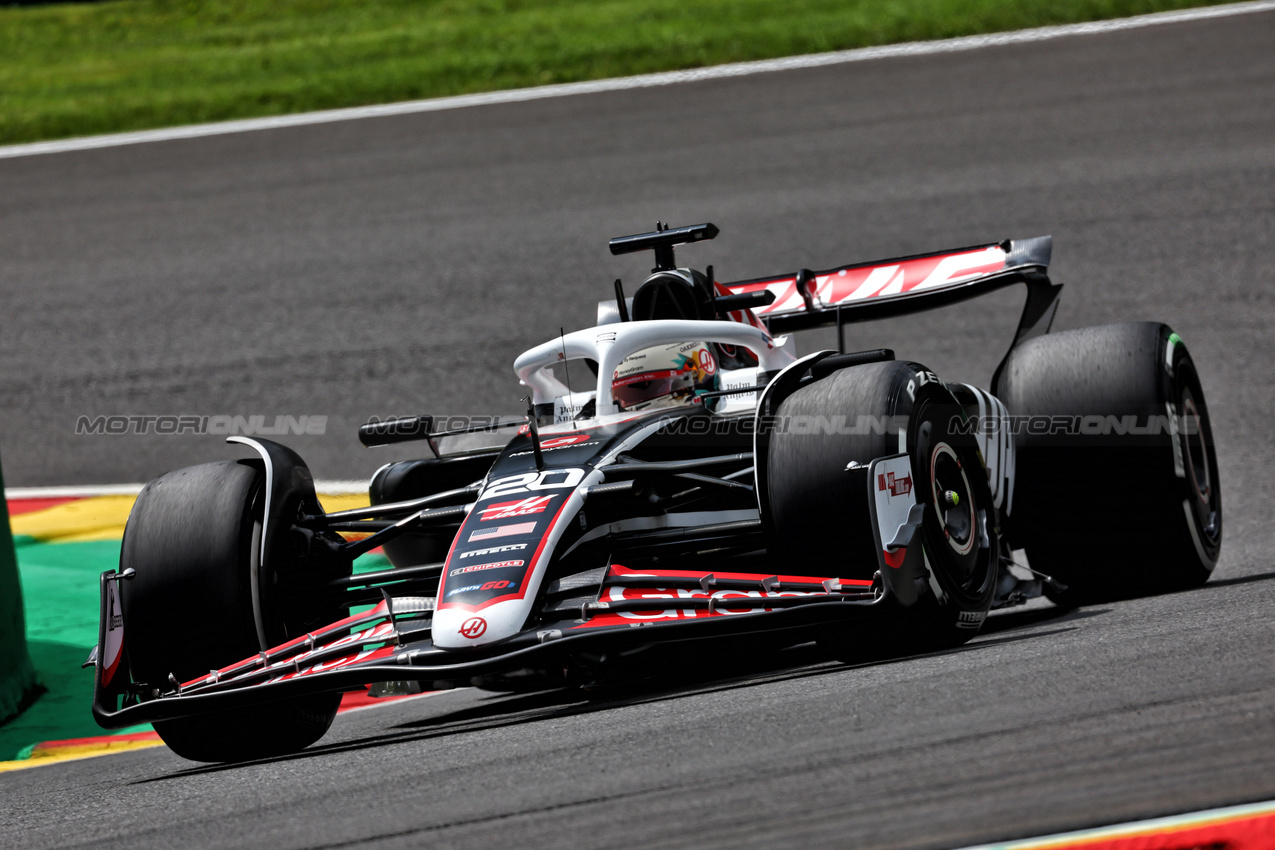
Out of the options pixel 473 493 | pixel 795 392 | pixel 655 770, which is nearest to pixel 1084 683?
pixel 655 770

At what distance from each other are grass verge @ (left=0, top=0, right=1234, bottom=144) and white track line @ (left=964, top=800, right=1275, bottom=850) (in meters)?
11.2

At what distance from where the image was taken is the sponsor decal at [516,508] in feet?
14.8

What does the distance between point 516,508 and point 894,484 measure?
110cm

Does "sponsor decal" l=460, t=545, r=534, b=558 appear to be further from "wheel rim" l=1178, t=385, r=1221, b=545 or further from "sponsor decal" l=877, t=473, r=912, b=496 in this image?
"wheel rim" l=1178, t=385, r=1221, b=545

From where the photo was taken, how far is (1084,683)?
11.0ft

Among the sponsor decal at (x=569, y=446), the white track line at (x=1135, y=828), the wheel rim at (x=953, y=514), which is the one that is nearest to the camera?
the white track line at (x=1135, y=828)

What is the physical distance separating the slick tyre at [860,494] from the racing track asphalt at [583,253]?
16 cm

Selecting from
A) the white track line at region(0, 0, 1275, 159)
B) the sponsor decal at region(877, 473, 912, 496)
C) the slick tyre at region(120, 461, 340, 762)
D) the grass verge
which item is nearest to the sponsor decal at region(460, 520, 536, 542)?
the slick tyre at region(120, 461, 340, 762)

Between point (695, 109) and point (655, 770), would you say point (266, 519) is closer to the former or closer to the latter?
point (655, 770)

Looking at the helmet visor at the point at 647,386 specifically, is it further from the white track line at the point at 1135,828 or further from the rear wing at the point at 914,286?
the white track line at the point at 1135,828

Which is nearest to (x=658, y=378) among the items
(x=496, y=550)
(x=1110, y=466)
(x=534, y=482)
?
(x=534, y=482)

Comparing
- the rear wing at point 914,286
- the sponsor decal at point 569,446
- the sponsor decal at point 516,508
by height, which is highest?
the rear wing at point 914,286

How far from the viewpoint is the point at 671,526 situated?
497cm

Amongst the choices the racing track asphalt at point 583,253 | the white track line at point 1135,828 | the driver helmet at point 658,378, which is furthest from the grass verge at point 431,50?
the white track line at point 1135,828
